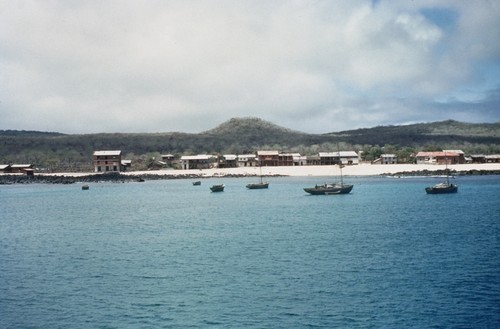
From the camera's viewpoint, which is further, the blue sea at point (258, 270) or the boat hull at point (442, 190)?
the boat hull at point (442, 190)

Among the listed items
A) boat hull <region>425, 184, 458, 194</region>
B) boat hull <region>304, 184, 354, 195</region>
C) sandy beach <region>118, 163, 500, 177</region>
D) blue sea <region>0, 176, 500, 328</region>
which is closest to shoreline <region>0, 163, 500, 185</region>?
sandy beach <region>118, 163, 500, 177</region>

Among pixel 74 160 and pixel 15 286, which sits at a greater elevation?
pixel 74 160

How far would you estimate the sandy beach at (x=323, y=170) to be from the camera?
141 m

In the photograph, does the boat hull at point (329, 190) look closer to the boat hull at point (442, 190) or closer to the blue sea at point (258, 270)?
the boat hull at point (442, 190)

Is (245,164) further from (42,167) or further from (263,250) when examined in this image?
(263,250)

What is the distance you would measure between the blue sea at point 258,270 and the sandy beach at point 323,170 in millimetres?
80451

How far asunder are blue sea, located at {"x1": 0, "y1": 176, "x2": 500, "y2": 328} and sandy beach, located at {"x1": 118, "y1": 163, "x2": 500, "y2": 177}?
80.5 meters

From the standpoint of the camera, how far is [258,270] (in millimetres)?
31062

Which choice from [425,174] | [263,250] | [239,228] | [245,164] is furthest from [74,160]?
[263,250]

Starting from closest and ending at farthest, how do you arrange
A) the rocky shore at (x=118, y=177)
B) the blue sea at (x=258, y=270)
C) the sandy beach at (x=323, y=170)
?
the blue sea at (x=258, y=270) < the sandy beach at (x=323, y=170) < the rocky shore at (x=118, y=177)

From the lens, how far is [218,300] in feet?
83.4

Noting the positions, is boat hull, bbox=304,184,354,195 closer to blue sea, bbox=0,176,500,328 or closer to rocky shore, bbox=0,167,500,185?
blue sea, bbox=0,176,500,328

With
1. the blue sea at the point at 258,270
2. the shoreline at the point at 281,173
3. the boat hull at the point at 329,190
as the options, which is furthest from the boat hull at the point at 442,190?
the shoreline at the point at 281,173

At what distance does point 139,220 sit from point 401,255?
33.0 m
